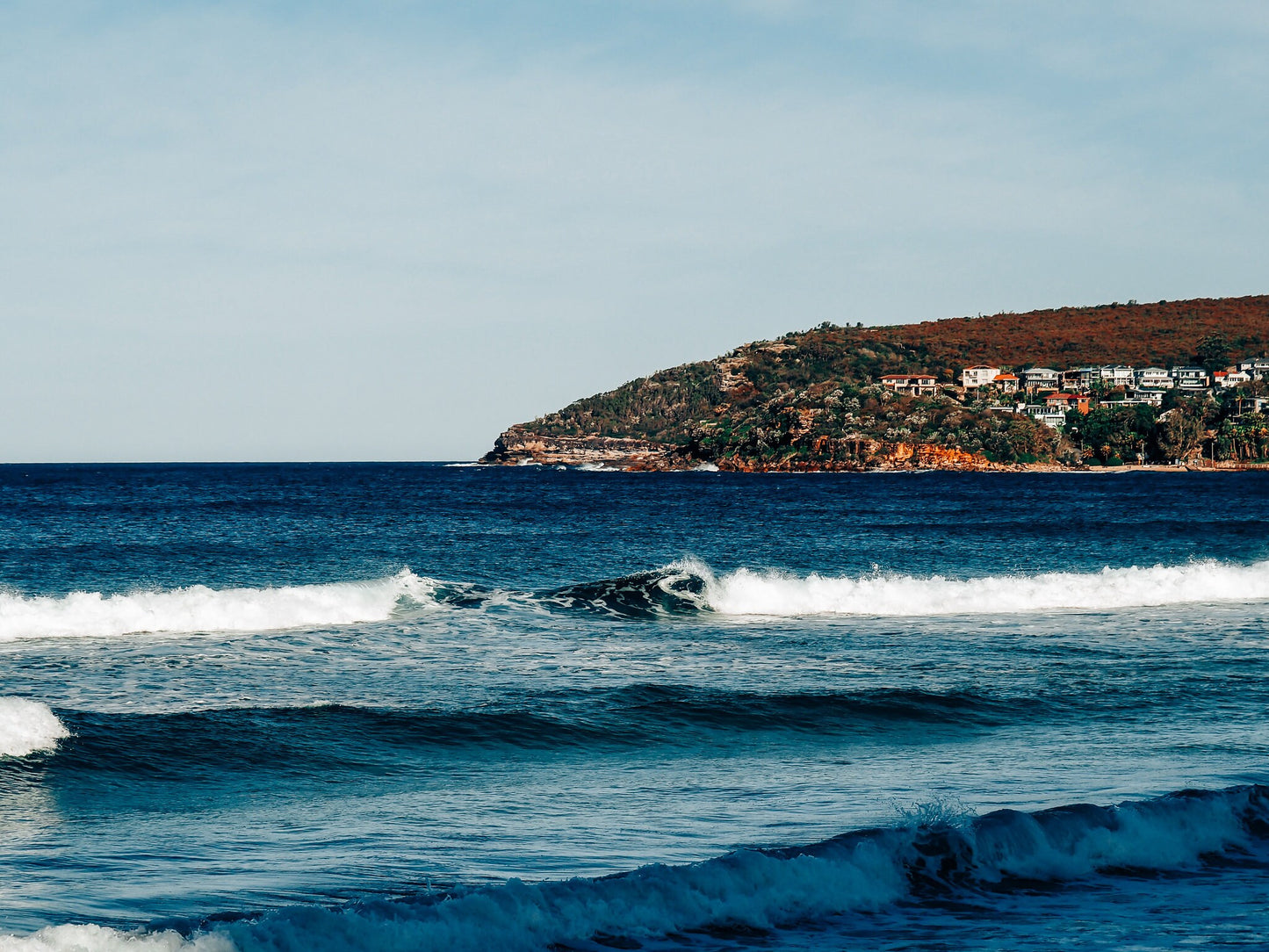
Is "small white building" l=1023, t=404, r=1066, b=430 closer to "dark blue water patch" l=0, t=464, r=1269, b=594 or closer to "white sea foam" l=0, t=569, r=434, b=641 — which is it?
"dark blue water patch" l=0, t=464, r=1269, b=594

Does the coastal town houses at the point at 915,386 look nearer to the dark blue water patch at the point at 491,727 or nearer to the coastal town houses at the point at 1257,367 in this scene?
the coastal town houses at the point at 1257,367

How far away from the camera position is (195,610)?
1003 inches

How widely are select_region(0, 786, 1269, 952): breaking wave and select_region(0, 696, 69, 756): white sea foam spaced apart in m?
7.63

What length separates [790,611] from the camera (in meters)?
28.7

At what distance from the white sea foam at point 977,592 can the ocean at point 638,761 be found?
0.16 meters

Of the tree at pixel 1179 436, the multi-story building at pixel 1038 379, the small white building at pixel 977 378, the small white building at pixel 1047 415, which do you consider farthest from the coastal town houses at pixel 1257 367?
the small white building at pixel 977 378

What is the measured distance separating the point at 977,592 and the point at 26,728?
78.2ft

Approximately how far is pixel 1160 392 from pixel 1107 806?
186 meters

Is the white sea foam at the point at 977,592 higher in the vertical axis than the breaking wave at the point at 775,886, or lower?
lower

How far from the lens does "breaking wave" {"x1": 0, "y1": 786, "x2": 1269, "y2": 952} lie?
759 centimetres

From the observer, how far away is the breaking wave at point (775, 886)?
7590 mm

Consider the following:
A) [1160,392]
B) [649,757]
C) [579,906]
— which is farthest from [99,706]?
[1160,392]

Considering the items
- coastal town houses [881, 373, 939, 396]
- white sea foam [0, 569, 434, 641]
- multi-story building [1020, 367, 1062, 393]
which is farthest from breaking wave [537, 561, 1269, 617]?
multi-story building [1020, 367, 1062, 393]

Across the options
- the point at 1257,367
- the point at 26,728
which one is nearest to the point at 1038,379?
the point at 1257,367
